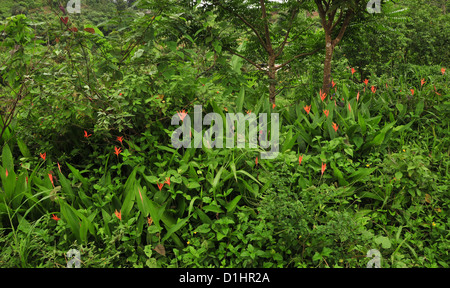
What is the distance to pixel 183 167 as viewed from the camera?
245 cm

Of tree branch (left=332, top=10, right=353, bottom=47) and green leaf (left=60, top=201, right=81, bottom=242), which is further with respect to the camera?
tree branch (left=332, top=10, right=353, bottom=47)

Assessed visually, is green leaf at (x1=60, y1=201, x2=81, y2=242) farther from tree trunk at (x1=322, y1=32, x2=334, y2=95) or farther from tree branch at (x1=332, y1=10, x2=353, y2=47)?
tree branch at (x1=332, y1=10, x2=353, y2=47)

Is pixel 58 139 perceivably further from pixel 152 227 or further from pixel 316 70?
pixel 316 70

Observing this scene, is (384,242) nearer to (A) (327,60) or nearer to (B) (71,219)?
(B) (71,219)

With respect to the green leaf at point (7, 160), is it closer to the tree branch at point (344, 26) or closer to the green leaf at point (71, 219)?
the green leaf at point (71, 219)

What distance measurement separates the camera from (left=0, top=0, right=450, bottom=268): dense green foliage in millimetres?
2096

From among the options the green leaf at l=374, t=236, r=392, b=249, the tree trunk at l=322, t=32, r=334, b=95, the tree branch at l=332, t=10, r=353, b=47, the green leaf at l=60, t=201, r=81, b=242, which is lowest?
the green leaf at l=374, t=236, r=392, b=249

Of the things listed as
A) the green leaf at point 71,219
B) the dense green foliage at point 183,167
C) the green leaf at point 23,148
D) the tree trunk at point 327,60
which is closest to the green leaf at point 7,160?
the dense green foliage at point 183,167

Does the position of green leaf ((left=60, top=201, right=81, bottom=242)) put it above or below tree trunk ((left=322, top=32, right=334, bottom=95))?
below

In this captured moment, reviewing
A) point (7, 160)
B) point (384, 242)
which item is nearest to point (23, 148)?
point (7, 160)

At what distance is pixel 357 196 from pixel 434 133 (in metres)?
1.24

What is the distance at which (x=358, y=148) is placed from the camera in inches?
110

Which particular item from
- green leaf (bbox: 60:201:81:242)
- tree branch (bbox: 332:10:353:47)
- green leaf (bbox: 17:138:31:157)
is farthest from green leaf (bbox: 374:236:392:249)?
green leaf (bbox: 17:138:31:157)
